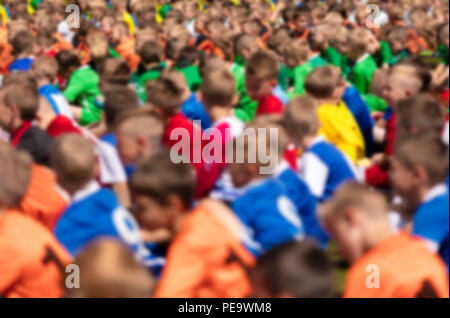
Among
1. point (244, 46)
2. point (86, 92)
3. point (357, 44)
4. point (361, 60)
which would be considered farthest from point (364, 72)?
point (86, 92)

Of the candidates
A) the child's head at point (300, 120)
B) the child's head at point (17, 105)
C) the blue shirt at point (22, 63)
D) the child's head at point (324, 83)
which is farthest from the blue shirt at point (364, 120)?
the blue shirt at point (22, 63)

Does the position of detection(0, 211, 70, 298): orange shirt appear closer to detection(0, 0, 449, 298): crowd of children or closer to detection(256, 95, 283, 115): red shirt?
detection(0, 0, 449, 298): crowd of children

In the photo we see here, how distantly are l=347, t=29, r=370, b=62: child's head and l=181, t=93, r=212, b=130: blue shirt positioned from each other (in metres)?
2.39

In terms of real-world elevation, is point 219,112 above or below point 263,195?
above

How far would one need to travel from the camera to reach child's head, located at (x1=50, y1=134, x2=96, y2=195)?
3.54 m

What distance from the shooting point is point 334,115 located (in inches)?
203

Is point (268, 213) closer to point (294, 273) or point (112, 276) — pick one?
point (294, 273)

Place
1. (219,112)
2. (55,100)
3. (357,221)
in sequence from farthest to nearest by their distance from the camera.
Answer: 1. (55,100)
2. (219,112)
3. (357,221)

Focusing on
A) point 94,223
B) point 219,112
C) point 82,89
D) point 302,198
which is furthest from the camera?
point 82,89

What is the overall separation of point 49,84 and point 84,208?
2807 millimetres

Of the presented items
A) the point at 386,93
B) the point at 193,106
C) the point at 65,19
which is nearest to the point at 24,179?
the point at 193,106

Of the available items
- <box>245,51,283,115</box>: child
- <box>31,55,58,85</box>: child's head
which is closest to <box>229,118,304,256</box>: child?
<box>245,51,283,115</box>: child

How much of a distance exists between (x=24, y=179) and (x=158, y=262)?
731 millimetres
